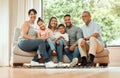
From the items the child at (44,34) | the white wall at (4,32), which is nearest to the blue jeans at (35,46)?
the child at (44,34)

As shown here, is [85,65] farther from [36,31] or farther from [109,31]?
[109,31]

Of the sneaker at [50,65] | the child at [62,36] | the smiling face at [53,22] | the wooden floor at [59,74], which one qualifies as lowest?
the sneaker at [50,65]

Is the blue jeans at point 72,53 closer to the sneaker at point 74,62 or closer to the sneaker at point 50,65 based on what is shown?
the sneaker at point 74,62

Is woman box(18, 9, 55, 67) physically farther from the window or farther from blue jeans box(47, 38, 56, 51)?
the window

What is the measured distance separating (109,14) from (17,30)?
234 cm

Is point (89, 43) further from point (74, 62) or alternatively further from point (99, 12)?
point (99, 12)

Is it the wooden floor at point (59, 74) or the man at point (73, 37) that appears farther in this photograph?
the man at point (73, 37)

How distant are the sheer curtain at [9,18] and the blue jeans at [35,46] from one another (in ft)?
5.02

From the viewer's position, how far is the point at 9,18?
6043 mm

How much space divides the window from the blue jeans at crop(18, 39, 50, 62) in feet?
6.32

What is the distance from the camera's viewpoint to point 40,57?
14.2ft

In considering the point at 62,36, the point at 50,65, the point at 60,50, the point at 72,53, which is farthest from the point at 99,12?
the point at 50,65

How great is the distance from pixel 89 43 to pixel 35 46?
2.82 ft

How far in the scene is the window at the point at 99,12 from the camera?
20.6ft
